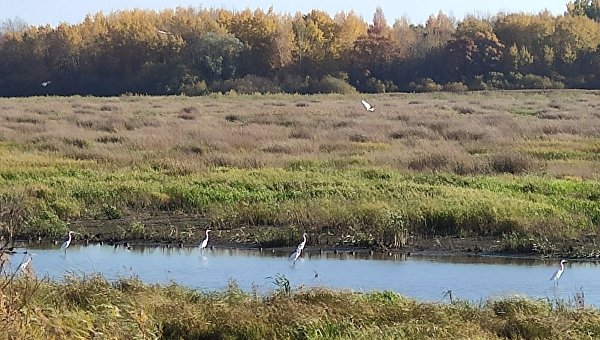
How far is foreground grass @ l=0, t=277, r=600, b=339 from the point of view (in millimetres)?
→ 7652

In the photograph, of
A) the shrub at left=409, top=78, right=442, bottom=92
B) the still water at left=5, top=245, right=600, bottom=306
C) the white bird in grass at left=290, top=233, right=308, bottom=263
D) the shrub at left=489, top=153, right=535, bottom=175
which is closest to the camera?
the still water at left=5, top=245, right=600, bottom=306

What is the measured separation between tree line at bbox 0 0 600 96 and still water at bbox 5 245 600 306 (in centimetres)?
4595

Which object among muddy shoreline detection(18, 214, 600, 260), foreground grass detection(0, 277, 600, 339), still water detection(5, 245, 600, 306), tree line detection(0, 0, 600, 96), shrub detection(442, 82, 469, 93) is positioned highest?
tree line detection(0, 0, 600, 96)

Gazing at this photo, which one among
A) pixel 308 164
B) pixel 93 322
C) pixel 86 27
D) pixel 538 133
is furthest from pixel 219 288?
pixel 86 27

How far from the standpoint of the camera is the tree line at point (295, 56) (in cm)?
6395

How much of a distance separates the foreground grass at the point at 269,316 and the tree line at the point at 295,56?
51508mm

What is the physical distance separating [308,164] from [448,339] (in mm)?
13097

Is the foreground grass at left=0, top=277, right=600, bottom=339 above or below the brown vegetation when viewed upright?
below

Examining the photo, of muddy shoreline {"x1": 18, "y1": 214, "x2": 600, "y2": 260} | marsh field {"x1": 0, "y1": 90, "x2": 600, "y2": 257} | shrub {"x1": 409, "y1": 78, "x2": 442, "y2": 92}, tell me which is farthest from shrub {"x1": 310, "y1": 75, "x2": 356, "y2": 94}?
muddy shoreline {"x1": 18, "y1": 214, "x2": 600, "y2": 260}

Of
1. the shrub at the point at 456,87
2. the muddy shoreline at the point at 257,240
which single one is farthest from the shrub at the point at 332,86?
the muddy shoreline at the point at 257,240

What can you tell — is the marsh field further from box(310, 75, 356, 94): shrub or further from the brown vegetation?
box(310, 75, 356, 94): shrub

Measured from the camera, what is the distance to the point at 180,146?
23625 mm

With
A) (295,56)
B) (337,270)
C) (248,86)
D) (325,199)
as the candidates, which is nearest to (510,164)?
(325,199)

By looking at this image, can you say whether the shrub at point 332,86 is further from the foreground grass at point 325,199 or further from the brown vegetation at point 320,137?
the foreground grass at point 325,199
